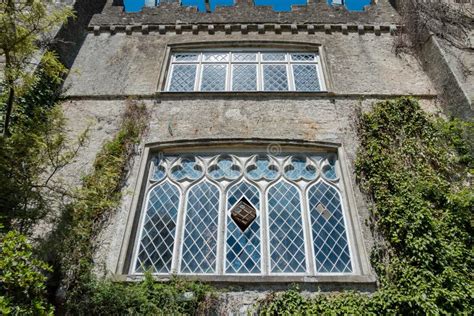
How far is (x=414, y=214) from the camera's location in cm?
554

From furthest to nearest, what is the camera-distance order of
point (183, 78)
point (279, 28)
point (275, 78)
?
point (279, 28) → point (183, 78) → point (275, 78)

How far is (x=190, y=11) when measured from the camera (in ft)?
33.6

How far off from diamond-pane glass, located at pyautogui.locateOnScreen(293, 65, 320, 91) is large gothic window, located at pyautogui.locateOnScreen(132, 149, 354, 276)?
203 cm

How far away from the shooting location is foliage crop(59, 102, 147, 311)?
5.29 metres

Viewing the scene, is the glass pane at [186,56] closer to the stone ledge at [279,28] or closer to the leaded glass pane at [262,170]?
the stone ledge at [279,28]

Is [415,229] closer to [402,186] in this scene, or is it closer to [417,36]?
[402,186]

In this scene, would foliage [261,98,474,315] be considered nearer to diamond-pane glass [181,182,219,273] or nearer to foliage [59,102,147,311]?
diamond-pane glass [181,182,219,273]

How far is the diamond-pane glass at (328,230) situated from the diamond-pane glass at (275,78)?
2788 mm

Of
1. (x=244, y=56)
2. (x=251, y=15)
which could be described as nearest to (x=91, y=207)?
(x=244, y=56)

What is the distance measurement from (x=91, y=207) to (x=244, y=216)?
2.49m

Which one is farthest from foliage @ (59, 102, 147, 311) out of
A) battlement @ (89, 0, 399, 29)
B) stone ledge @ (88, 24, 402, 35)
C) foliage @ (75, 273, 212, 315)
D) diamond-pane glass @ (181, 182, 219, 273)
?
battlement @ (89, 0, 399, 29)

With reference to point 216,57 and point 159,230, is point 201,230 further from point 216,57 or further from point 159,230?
point 216,57

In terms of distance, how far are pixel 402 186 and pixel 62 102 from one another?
708 centimetres

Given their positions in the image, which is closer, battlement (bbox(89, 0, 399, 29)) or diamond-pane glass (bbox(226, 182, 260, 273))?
diamond-pane glass (bbox(226, 182, 260, 273))
